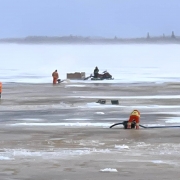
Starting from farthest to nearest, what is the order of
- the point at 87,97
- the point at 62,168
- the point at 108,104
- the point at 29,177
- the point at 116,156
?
the point at 87,97, the point at 108,104, the point at 116,156, the point at 62,168, the point at 29,177

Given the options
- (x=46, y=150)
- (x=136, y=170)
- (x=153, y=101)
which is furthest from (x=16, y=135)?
(x=153, y=101)

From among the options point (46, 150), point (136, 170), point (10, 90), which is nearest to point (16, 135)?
point (46, 150)

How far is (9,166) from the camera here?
14.6 metres

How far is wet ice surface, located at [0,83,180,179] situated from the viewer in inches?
585

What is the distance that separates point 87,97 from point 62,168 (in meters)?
21.3

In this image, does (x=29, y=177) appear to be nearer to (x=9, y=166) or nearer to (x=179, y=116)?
(x=9, y=166)

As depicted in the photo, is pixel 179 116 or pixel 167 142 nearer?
pixel 167 142

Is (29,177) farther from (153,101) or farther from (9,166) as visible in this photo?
(153,101)

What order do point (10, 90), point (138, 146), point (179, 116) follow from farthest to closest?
point (10, 90), point (179, 116), point (138, 146)

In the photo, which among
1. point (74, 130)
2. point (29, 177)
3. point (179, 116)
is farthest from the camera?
point (179, 116)

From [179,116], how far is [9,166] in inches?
482

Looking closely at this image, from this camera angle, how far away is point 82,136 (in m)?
19.7

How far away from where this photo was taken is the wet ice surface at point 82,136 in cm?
1487

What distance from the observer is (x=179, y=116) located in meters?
26.0
